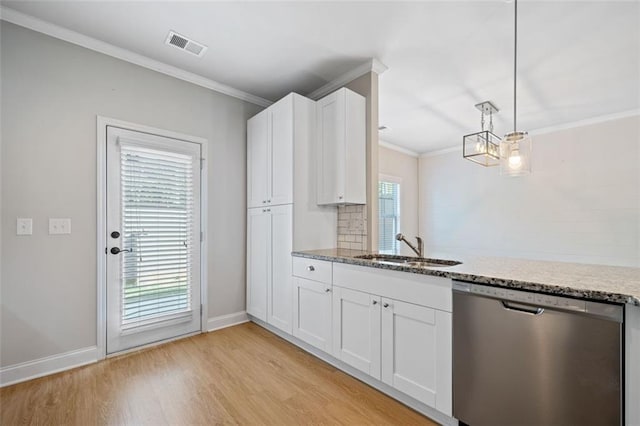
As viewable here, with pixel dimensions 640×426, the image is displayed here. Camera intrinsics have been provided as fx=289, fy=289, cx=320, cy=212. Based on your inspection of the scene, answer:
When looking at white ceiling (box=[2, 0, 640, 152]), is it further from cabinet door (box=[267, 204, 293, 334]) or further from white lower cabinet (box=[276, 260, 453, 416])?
white lower cabinet (box=[276, 260, 453, 416])

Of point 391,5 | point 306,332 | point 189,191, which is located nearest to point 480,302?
point 306,332

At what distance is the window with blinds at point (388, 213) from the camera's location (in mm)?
5586

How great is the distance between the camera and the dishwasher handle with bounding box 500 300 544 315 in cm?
135

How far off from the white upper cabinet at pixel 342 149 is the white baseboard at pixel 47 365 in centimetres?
239

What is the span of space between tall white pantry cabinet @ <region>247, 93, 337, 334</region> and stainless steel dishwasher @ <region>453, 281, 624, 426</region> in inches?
63.3

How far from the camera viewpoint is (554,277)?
1.44 metres

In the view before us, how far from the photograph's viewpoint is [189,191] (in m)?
3.00

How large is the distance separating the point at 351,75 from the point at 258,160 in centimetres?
133

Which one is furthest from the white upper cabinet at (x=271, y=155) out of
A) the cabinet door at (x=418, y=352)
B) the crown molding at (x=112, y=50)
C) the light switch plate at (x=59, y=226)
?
the light switch plate at (x=59, y=226)

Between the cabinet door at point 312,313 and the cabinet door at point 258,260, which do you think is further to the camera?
the cabinet door at point 258,260

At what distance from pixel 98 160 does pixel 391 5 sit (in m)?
2.66

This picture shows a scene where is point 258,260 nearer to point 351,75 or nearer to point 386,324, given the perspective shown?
point 386,324

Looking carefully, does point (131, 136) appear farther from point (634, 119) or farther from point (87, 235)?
point (634, 119)

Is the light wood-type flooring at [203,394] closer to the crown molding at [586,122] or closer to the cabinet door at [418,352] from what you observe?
the cabinet door at [418,352]
